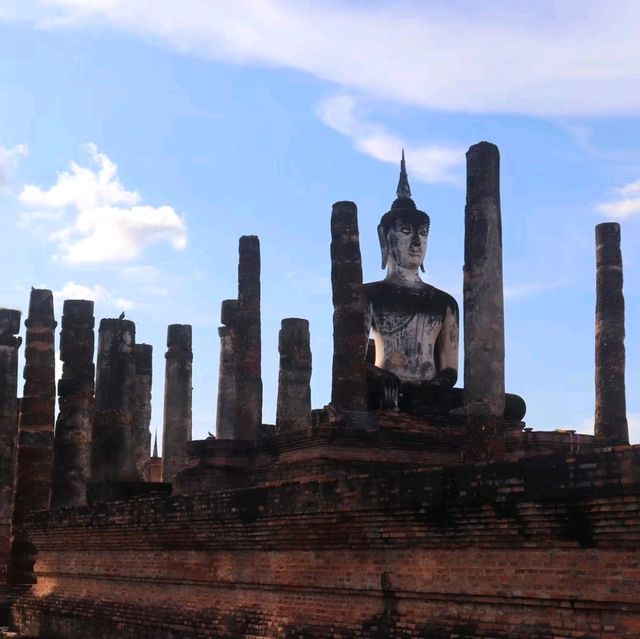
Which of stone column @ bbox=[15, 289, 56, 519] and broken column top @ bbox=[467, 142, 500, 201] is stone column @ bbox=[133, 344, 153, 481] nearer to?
stone column @ bbox=[15, 289, 56, 519]

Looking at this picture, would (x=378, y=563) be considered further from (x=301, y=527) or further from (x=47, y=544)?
(x=47, y=544)

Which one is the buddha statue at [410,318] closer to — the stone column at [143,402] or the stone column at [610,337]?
the stone column at [610,337]

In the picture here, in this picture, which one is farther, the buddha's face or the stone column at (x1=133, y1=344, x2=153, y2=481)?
the stone column at (x1=133, y1=344, x2=153, y2=481)

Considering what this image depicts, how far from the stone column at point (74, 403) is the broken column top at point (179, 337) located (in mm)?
6912

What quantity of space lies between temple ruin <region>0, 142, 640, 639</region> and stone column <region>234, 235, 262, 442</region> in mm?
40

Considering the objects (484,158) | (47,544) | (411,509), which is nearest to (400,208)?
(484,158)

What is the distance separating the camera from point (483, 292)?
14734 mm

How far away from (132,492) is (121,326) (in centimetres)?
385

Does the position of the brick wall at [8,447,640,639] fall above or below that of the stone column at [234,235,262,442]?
below

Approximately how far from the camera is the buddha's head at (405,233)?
1780 centimetres

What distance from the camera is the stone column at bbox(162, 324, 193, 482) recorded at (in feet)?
91.9

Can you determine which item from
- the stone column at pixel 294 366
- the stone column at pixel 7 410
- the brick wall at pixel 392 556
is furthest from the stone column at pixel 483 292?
the stone column at pixel 7 410

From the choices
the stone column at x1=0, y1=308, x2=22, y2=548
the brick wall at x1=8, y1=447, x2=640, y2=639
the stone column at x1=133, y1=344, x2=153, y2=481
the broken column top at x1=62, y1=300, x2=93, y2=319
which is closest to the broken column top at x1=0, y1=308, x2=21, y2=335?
the stone column at x1=0, y1=308, x2=22, y2=548

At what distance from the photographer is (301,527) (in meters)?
11.1
